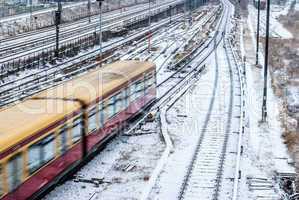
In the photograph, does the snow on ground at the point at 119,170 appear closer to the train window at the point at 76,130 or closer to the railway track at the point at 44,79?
the train window at the point at 76,130

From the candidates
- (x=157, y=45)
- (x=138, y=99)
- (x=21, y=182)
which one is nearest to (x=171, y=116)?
(x=138, y=99)

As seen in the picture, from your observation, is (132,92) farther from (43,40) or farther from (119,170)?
(43,40)

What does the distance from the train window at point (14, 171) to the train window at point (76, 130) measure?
343 centimetres

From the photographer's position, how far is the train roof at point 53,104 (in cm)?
1508

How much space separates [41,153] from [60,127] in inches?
54.5

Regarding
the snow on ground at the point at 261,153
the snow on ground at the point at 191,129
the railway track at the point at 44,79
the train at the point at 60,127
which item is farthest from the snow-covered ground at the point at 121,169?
the railway track at the point at 44,79

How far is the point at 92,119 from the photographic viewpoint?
1955cm

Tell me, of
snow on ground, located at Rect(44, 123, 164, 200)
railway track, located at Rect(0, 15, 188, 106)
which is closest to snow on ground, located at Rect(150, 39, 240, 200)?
snow on ground, located at Rect(44, 123, 164, 200)

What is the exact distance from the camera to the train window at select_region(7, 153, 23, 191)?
14.2 meters

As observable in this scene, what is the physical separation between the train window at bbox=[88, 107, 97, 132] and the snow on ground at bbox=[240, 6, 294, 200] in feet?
18.4

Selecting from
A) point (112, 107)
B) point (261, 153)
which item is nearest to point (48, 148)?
point (112, 107)

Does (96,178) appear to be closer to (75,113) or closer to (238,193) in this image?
(75,113)

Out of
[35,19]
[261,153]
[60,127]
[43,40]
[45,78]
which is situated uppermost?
[60,127]

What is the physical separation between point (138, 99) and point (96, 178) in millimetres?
6978
